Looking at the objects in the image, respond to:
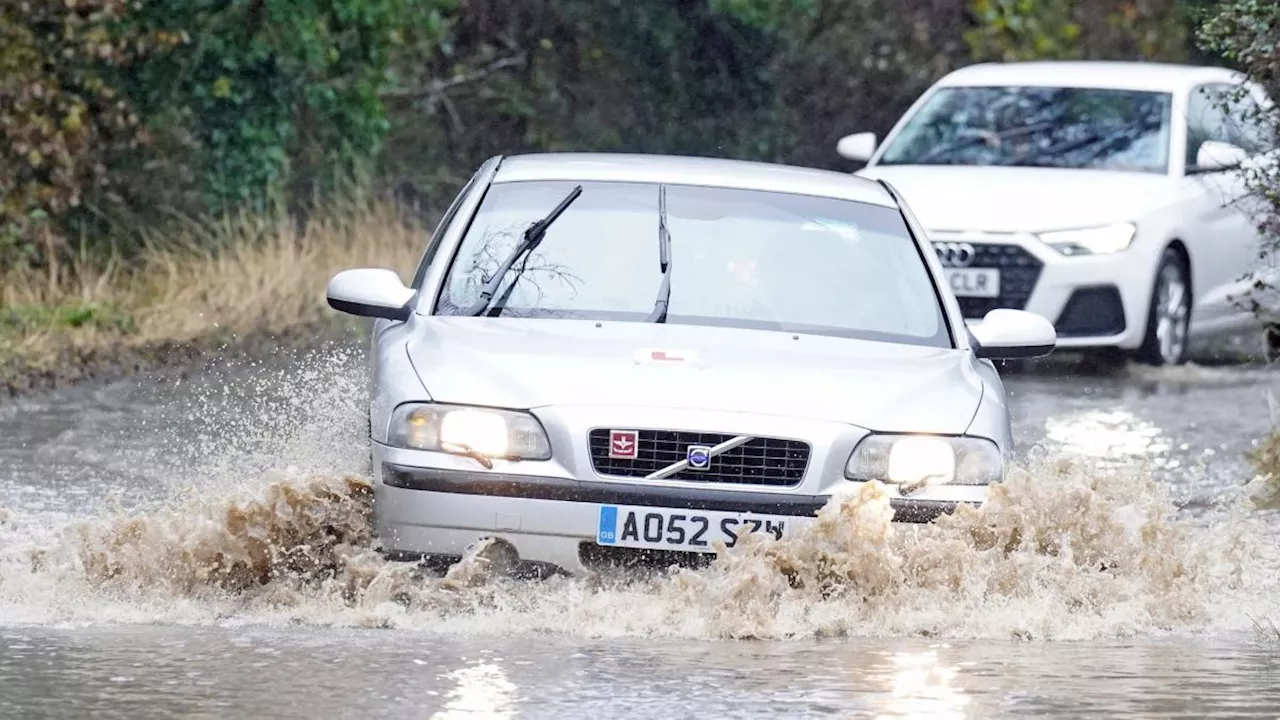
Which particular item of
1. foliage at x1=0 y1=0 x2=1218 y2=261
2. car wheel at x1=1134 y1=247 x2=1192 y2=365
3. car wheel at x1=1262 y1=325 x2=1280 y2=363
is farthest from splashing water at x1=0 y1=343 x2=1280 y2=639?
foliage at x1=0 y1=0 x2=1218 y2=261

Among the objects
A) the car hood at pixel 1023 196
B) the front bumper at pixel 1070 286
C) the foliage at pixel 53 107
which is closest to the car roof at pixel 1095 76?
the car hood at pixel 1023 196

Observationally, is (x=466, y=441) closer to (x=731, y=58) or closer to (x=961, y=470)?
(x=961, y=470)

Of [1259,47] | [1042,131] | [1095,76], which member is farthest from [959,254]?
[1259,47]

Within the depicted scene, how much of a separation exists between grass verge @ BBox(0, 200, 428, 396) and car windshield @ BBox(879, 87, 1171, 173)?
3.85 metres

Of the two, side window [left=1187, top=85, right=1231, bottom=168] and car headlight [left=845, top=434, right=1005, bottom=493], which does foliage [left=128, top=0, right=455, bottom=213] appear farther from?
car headlight [left=845, top=434, right=1005, bottom=493]

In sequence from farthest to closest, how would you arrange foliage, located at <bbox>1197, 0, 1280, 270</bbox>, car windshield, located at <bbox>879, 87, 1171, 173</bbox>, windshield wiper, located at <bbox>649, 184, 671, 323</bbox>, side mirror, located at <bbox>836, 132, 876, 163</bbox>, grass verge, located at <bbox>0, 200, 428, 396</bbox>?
side mirror, located at <bbox>836, 132, 876, 163</bbox>, car windshield, located at <bbox>879, 87, 1171, 173</bbox>, grass verge, located at <bbox>0, 200, 428, 396</bbox>, foliage, located at <bbox>1197, 0, 1280, 270</bbox>, windshield wiper, located at <bbox>649, 184, 671, 323</bbox>

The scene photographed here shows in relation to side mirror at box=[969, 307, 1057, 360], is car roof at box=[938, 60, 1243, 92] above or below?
above

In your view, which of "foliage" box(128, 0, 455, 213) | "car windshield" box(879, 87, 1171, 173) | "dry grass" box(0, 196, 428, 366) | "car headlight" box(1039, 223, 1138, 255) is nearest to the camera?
"car headlight" box(1039, 223, 1138, 255)

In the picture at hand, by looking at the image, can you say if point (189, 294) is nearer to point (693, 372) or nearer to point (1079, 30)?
point (693, 372)

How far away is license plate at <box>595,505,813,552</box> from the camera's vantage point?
7777mm

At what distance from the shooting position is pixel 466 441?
7949 mm

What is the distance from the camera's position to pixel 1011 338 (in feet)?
29.4

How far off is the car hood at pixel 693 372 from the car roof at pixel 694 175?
0.95 meters

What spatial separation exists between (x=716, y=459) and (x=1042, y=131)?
9999 millimetres
